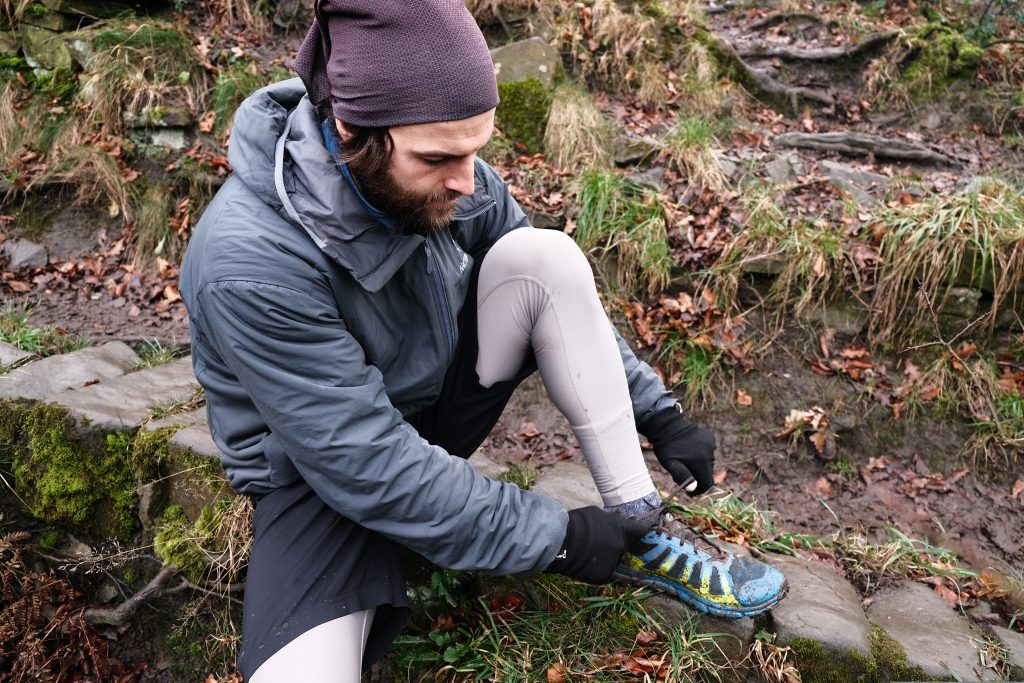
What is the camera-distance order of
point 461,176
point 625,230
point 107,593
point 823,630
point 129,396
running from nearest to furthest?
1. point 461,176
2. point 823,630
3. point 107,593
4. point 129,396
5. point 625,230

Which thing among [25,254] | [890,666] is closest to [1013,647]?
[890,666]

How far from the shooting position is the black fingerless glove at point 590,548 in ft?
6.48

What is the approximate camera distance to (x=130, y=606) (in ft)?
8.89

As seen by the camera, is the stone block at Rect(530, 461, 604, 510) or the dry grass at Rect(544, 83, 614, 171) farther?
the dry grass at Rect(544, 83, 614, 171)

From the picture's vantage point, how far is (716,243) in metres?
4.23

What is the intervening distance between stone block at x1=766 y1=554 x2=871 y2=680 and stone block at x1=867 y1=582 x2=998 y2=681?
0.51 feet

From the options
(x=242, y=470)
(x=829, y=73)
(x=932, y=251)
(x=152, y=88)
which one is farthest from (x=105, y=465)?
(x=829, y=73)

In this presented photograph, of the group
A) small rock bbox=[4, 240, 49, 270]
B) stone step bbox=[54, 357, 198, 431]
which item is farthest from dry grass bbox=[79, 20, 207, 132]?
stone step bbox=[54, 357, 198, 431]

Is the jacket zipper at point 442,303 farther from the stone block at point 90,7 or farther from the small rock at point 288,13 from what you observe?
the stone block at point 90,7

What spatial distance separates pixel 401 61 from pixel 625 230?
2884mm

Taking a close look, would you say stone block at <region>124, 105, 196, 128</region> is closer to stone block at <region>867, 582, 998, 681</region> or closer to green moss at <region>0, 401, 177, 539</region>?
green moss at <region>0, 401, 177, 539</region>

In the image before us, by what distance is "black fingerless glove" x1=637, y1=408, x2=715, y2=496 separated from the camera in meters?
2.31

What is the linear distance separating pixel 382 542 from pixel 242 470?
47 cm

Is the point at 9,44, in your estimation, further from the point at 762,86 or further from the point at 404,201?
the point at 762,86
